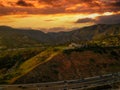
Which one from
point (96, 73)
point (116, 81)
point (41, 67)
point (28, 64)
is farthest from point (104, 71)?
point (116, 81)

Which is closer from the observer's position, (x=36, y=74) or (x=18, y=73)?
(x=36, y=74)

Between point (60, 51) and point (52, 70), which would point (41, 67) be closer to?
point (52, 70)

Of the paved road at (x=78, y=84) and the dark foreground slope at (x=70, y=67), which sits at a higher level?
the paved road at (x=78, y=84)

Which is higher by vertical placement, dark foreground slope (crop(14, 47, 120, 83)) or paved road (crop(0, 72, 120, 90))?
paved road (crop(0, 72, 120, 90))

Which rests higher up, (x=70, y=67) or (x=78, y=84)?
(x=78, y=84)

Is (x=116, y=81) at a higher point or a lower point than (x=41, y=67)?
higher

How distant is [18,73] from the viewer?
181250 mm

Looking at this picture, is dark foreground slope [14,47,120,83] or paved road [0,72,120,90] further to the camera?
dark foreground slope [14,47,120,83]

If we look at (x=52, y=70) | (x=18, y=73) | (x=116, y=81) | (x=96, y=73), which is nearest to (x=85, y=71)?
(x=96, y=73)

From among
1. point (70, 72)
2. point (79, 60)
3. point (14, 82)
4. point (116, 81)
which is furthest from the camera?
point (79, 60)

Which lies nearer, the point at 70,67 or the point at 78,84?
the point at 78,84

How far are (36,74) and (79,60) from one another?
3465 centimetres

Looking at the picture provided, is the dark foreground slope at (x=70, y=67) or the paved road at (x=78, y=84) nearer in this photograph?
the paved road at (x=78, y=84)

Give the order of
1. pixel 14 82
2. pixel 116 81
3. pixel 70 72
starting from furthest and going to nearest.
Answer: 1. pixel 70 72
2. pixel 14 82
3. pixel 116 81
